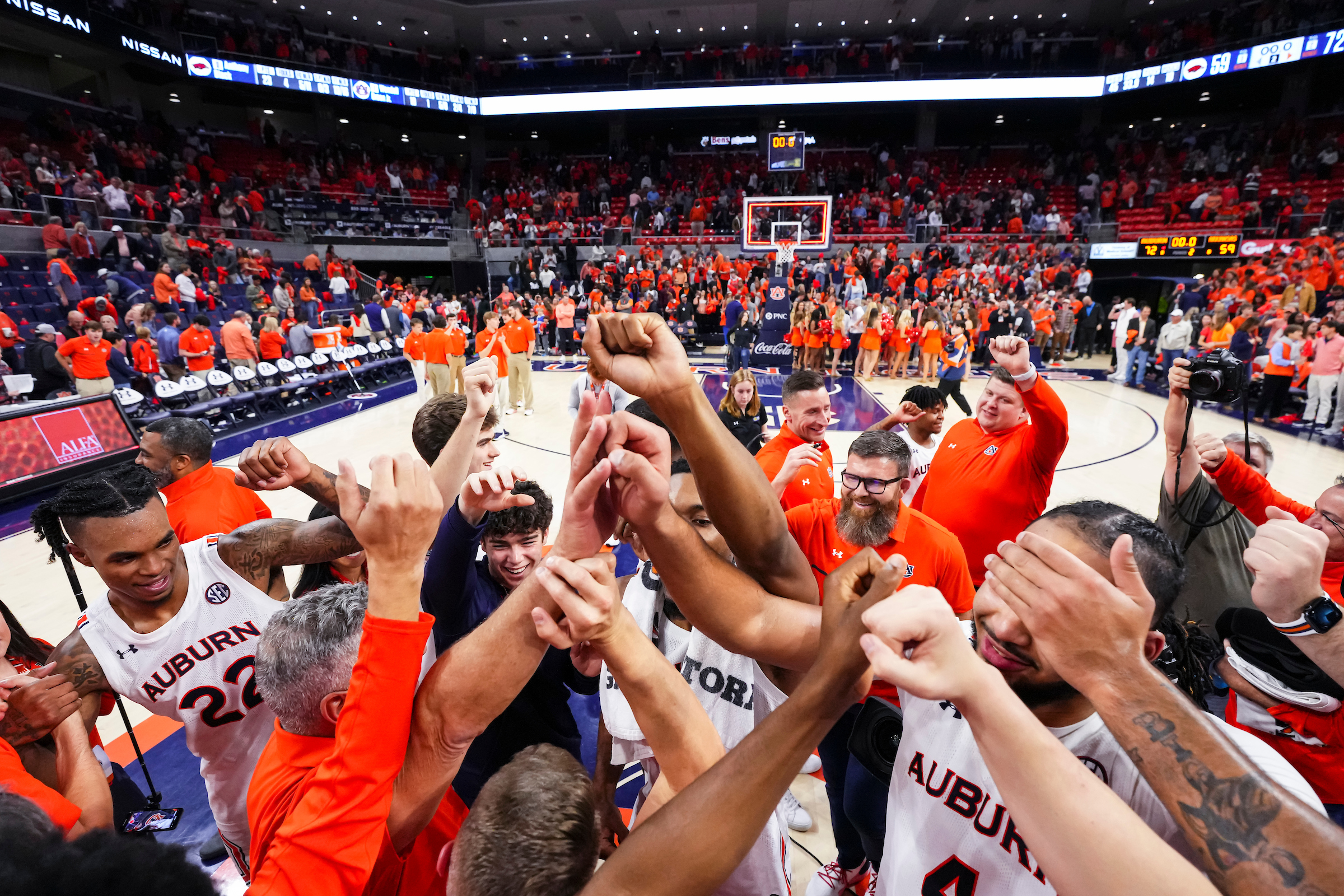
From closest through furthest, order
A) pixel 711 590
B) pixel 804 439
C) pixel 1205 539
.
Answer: pixel 711 590 < pixel 1205 539 < pixel 804 439

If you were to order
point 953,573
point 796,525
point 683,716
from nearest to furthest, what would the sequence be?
point 683,716
point 953,573
point 796,525

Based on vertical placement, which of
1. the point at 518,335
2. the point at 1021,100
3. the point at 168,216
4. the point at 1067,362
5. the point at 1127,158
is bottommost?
the point at 1067,362

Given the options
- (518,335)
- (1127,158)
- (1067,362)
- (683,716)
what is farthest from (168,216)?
(1127,158)

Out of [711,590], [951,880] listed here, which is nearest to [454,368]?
[711,590]

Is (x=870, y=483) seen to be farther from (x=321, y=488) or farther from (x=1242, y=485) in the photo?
(x=321, y=488)

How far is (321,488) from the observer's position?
8.03 ft

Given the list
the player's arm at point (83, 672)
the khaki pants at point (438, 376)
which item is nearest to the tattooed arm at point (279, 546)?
the player's arm at point (83, 672)

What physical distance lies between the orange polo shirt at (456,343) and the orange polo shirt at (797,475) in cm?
859

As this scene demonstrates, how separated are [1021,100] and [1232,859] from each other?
102 ft

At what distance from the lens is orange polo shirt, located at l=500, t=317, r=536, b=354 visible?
1118cm

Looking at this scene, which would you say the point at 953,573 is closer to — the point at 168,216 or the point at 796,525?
the point at 796,525

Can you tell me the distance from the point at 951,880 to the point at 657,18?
3167 centimetres

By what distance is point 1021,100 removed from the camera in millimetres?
24750

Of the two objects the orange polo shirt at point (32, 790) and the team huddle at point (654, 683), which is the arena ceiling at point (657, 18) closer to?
the team huddle at point (654, 683)
